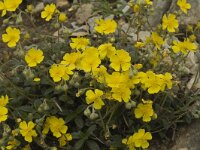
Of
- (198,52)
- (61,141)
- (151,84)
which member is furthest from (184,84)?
(61,141)

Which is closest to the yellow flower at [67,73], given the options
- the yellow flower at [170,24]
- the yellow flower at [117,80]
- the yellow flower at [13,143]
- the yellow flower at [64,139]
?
the yellow flower at [117,80]

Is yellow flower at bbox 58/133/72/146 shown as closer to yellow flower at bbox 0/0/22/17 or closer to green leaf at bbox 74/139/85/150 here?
green leaf at bbox 74/139/85/150

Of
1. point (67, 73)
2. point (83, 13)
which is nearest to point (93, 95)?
point (67, 73)

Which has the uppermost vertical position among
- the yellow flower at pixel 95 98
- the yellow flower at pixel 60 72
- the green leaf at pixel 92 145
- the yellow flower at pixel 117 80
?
the yellow flower at pixel 117 80

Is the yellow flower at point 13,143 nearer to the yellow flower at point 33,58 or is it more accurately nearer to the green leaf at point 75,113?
the green leaf at point 75,113

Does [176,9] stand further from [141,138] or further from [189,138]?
[141,138]

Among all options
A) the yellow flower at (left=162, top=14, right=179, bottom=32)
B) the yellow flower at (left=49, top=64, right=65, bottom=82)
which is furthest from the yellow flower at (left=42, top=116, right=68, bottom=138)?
the yellow flower at (left=162, top=14, right=179, bottom=32)
